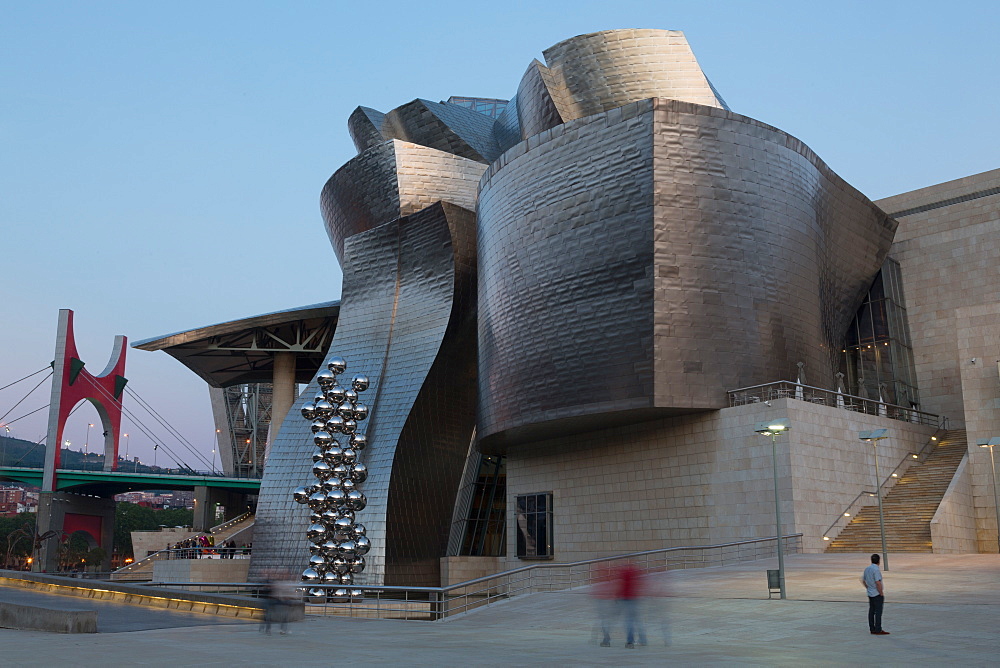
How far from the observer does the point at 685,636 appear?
1232 cm

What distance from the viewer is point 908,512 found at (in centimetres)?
2467

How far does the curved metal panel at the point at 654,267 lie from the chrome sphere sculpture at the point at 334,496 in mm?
6485

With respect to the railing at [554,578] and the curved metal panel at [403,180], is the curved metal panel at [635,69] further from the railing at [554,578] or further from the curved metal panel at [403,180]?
the railing at [554,578]

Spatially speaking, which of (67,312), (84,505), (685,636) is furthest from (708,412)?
(84,505)

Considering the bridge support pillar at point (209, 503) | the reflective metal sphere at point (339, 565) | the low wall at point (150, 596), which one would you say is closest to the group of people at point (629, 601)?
the low wall at point (150, 596)

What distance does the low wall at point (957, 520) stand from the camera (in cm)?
2288

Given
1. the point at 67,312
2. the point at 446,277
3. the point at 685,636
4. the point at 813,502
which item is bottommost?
the point at 685,636

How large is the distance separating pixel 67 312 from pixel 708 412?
1944 inches

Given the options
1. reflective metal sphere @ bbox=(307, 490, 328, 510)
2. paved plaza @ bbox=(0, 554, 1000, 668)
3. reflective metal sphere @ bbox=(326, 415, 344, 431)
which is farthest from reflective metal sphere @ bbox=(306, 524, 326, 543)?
paved plaza @ bbox=(0, 554, 1000, 668)

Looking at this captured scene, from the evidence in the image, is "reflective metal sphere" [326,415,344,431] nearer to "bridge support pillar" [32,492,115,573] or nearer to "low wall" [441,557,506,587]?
"low wall" [441,557,506,587]

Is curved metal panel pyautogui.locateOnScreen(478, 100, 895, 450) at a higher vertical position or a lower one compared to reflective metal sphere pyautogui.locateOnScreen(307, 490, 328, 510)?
higher

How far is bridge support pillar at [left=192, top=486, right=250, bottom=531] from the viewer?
62.2m

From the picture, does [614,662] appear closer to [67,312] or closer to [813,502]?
[813,502]

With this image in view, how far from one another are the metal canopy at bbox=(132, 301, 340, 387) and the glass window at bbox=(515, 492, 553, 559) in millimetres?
16309
